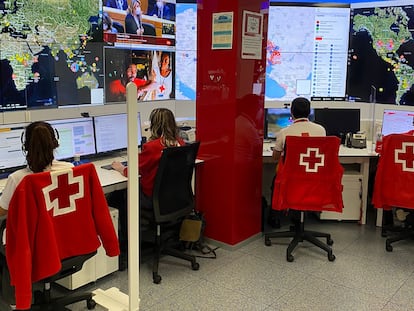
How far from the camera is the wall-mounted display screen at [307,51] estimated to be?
478cm

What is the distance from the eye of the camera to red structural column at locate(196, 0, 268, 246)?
3.54 meters

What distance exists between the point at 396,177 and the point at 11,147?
2956 mm

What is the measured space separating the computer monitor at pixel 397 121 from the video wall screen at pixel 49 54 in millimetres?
2840

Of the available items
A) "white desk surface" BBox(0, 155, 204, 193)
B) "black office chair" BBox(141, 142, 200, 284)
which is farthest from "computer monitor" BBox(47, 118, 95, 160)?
"black office chair" BBox(141, 142, 200, 284)

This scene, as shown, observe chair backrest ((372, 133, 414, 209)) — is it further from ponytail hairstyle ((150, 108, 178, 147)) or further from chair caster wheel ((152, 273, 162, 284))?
chair caster wheel ((152, 273, 162, 284))

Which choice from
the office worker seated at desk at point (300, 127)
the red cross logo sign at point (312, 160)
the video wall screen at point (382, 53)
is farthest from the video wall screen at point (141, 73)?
the video wall screen at point (382, 53)

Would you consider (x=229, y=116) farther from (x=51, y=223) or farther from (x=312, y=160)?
(x=51, y=223)

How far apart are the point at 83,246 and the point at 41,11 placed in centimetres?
192

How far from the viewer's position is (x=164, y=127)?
3.33 m

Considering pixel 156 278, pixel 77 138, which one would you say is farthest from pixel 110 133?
pixel 156 278

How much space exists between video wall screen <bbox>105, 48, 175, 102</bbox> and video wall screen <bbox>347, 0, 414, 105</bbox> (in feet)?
6.41

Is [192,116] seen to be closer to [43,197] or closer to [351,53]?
[351,53]

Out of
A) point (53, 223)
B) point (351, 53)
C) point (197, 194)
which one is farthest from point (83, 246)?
point (351, 53)

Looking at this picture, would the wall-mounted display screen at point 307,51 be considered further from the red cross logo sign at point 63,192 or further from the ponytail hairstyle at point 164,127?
the red cross logo sign at point 63,192
